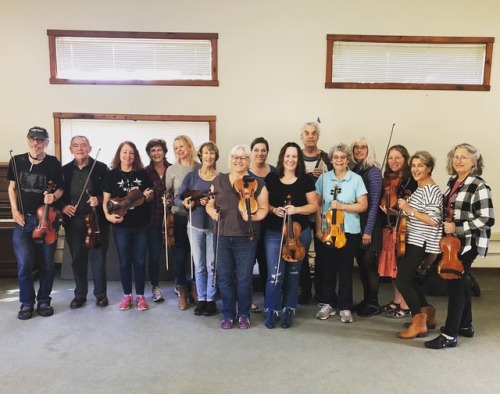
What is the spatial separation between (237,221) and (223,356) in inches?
35.6

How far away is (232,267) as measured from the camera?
10.2 ft

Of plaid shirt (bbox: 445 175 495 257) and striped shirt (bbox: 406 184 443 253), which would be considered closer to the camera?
plaid shirt (bbox: 445 175 495 257)

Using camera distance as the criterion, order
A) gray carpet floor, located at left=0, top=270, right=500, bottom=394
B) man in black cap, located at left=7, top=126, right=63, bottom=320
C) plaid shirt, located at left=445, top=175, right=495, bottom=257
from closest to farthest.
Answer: gray carpet floor, located at left=0, top=270, right=500, bottom=394 → plaid shirt, located at left=445, top=175, right=495, bottom=257 → man in black cap, located at left=7, top=126, right=63, bottom=320

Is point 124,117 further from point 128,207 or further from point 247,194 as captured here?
point 247,194

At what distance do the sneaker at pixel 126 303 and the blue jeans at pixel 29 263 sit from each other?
0.59m

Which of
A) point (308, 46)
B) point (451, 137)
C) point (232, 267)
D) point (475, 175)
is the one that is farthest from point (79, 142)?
point (451, 137)

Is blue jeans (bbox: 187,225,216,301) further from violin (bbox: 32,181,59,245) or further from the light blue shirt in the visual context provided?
violin (bbox: 32,181,59,245)

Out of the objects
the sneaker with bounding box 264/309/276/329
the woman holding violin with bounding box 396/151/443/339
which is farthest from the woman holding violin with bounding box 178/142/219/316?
the woman holding violin with bounding box 396/151/443/339

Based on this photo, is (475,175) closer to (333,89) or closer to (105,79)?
(333,89)

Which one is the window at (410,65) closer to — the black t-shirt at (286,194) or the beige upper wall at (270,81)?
the beige upper wall at (270,81)

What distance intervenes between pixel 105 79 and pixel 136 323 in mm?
2714

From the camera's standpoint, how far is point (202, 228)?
333 cm

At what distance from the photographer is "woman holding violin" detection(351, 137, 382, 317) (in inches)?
126

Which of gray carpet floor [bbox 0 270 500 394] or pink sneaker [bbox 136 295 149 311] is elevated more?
pink sneaker [bbox 136 295 149 311]
